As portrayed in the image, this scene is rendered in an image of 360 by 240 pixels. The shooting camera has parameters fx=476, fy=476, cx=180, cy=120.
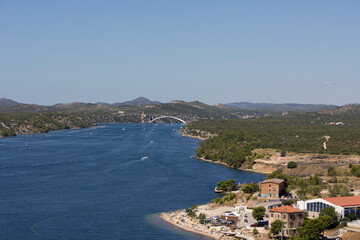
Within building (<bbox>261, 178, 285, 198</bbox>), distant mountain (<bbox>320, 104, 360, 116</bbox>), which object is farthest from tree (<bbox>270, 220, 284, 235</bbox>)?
distant mountain (<bbox>320, 104, 360, 116</bbox>)

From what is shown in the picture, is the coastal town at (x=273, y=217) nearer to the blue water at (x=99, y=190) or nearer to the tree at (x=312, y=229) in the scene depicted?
the tree at (x=312, y=229)

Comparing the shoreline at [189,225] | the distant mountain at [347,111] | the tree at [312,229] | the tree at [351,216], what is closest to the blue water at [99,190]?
the shoreline at [189,225]

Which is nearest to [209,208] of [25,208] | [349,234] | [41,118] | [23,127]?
[349,234]

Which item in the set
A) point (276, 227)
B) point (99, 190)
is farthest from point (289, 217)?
point (99, 190)

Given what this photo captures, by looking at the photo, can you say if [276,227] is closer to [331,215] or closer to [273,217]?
[273,217]

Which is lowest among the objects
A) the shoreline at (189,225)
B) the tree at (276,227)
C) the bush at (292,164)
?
the shoreline at (189,225)

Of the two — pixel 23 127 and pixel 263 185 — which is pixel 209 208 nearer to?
pixel 263 185

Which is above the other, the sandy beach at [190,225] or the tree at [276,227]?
the tree at [276,227]

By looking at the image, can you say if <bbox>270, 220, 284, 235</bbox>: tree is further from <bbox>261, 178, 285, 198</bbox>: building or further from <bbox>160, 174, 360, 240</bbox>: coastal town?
<bbox>261, 178, 285, 198</bbox>: building
